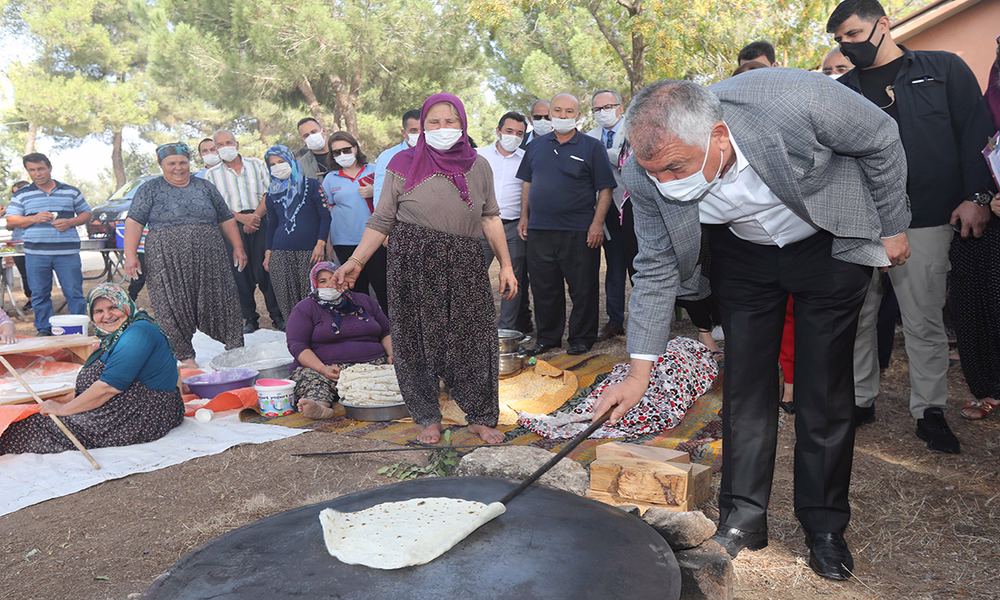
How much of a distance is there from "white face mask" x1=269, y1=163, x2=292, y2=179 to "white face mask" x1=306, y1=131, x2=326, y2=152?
706 millimetres

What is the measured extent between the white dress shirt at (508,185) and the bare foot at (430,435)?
9.53 ft

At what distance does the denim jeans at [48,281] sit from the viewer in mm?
7945

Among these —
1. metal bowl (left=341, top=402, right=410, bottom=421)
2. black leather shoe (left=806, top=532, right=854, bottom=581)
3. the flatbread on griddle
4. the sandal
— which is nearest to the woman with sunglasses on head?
metal bowl (left=341, top=402, right=410, bottom=421)

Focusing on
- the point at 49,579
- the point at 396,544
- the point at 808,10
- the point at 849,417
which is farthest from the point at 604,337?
the point at 808,10

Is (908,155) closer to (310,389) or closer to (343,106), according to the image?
(310,389)

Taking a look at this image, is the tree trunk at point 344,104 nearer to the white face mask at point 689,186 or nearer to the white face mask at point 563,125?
the white face mask at point 563,125

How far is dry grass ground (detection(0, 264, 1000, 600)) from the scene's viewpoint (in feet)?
9.04

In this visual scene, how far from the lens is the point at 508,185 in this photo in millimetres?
6957

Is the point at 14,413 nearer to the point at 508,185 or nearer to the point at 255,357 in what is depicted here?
the point at 255,357

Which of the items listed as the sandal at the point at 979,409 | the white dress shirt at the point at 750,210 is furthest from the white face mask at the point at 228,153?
the sandal at the point at 979,409

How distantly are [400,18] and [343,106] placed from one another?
2425mm

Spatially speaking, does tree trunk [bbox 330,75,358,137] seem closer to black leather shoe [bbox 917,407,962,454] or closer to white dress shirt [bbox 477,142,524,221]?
white dress shirt [bbox 477,142,524,221]

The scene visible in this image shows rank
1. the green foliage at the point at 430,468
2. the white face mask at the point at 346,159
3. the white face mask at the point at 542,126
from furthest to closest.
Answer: the white face mask at the point at 542,126, the white face mask at the point at 346,159, the green foliage at the point at 430,468

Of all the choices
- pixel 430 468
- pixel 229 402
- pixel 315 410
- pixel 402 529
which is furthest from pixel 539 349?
pixel 402 529
